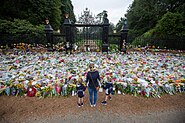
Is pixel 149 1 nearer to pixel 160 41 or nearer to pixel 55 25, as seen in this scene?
pixel 160 41

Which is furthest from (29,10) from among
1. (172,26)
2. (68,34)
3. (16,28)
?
(172,26)

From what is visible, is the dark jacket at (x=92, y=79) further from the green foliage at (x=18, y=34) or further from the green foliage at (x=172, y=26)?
the green foliage at (x=172, y=26)

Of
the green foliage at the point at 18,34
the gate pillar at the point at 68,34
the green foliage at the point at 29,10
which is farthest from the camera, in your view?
the green foliage at the point at 29,10

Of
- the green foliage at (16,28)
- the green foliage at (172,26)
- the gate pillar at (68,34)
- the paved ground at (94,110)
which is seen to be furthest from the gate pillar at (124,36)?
the green foliage at (16,28)

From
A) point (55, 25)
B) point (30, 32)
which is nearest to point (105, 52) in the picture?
point (30, 32)

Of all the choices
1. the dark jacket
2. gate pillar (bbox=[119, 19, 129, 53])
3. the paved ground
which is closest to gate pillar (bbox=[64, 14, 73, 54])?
gate pillar (bbox=[119, 19, 129, 53])

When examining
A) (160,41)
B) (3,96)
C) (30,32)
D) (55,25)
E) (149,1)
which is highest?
(149,1)

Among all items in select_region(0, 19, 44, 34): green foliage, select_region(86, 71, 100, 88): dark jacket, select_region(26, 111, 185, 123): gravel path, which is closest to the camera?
select_region(26, 111, 185, 123): gravel path

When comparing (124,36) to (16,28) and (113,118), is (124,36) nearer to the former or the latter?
(113,118)

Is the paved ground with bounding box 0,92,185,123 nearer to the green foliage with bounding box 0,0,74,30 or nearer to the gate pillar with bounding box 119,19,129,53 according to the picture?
the gate pillar with bounding box 119,19,129,53

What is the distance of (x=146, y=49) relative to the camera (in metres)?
13.3

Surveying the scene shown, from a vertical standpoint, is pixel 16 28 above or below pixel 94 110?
above

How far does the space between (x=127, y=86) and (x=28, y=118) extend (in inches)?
151

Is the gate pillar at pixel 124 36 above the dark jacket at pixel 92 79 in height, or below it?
above
